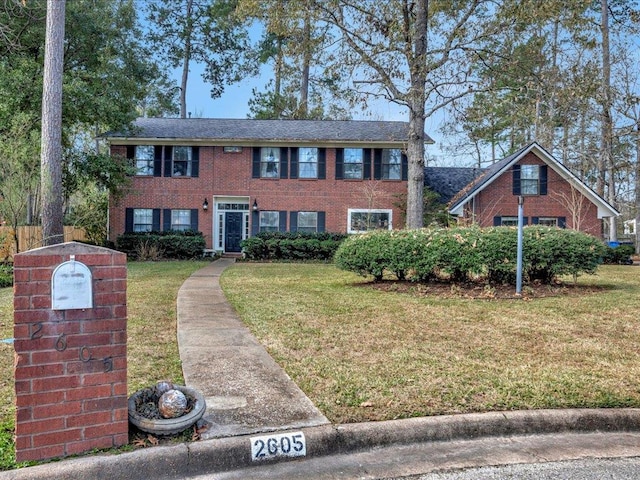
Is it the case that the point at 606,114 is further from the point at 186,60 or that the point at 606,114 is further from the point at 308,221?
the point at 186,60

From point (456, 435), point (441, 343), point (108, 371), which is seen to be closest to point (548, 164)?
point (441, 343)

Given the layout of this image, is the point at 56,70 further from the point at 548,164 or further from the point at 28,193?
the point at 548,164

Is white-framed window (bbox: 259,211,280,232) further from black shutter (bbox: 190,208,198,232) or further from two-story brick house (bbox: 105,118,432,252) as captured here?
black shutter (bbox: 190,208,198,232)

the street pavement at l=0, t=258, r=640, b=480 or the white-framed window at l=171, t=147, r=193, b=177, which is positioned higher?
the white-framed window at l=171, t=147, r=193, b=177

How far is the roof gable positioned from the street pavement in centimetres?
1608

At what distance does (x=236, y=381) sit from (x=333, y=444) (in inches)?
45.9

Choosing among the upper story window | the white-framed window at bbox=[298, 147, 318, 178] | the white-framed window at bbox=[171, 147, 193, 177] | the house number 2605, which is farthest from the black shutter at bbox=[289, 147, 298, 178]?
the house number 2605

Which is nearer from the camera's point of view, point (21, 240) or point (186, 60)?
point (21, 240)

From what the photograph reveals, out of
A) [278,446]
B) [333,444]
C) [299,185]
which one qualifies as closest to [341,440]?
[333,444]

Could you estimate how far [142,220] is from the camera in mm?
19328

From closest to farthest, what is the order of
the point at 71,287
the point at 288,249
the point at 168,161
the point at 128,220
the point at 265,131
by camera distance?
the point at 71,287
the point at 288,249
the point at 128,220
the point at 168,161
the point at 265,131

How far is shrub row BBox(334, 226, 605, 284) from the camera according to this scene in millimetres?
8398

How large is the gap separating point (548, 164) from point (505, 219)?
294 centimetres

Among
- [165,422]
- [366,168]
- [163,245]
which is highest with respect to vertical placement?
[366,168]
